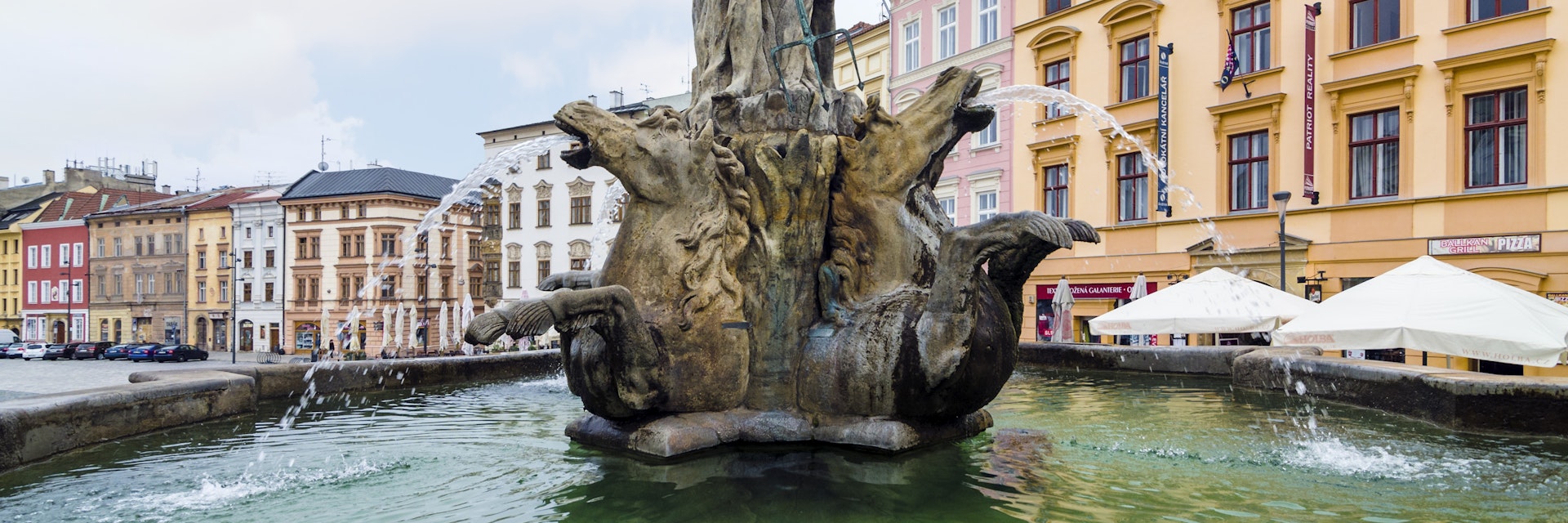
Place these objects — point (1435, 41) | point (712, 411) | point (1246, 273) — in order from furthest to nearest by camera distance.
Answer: point (1246, 273)
point (1435, 41)
point (712, 411)

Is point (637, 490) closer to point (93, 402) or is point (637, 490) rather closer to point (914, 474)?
point (914, 474)

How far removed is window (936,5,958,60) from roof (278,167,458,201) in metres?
37.7

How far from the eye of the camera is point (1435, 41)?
2139cm

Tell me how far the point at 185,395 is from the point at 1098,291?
24.2 meters

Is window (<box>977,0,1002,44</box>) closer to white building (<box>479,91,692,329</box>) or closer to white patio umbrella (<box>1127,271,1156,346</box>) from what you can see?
white patio umbrella (<box>1127,271,1156,346</box>)

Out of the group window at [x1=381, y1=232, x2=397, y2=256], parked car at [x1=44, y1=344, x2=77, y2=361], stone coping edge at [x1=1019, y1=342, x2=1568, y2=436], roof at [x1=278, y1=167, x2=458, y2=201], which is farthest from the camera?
roof at [x1=278, y1=167, x2=458, y2=201]

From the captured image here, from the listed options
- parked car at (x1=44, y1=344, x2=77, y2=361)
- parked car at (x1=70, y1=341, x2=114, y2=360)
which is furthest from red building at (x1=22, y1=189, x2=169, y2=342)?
parked car at (x1=70, y1=341, x2=114, y2=360)

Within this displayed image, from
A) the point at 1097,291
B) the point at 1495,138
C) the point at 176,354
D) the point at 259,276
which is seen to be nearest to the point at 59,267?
the point at 259,276

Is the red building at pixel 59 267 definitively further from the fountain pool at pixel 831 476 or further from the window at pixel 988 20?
the fountain pool at pixel 831 476

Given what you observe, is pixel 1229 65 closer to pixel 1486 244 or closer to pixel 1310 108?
pixel 1310 108

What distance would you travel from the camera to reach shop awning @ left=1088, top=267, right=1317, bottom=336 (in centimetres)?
1363

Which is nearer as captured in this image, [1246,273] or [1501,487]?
[1501,487]

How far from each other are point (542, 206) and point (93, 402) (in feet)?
167

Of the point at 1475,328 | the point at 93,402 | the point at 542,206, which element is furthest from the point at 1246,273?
the point at 542,206
